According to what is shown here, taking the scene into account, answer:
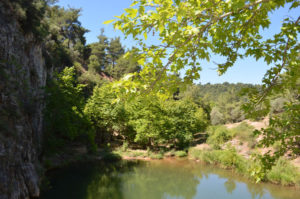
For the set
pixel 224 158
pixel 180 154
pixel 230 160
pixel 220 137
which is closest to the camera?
pixel 230 160

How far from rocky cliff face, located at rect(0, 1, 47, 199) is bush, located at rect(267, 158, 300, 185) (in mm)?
12001

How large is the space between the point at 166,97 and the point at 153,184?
11.4m

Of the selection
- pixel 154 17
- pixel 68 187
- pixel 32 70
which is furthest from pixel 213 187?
pixel 154 17

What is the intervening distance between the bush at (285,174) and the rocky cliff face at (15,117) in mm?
12001

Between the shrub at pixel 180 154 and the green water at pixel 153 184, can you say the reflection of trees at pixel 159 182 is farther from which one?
the shrub at pixel 180 154

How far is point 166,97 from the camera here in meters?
2.93

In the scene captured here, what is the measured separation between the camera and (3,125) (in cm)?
616

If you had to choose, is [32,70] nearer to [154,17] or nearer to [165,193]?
[165,193]

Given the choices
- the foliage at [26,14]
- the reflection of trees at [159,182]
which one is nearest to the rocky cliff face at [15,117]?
the foliage at [26,14]

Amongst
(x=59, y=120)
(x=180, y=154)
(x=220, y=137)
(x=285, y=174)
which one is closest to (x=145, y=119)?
(x=180, y=154)

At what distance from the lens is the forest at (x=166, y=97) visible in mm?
2469

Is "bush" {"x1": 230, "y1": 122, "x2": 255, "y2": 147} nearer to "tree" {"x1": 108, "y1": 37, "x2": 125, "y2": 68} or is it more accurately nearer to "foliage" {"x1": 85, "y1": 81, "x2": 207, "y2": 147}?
"foliage" {"x1": 85, "y1": 81, "x2": 207, "y2": 147}

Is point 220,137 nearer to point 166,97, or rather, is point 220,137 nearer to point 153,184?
point 153,184

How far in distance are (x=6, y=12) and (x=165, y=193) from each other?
1103cm
